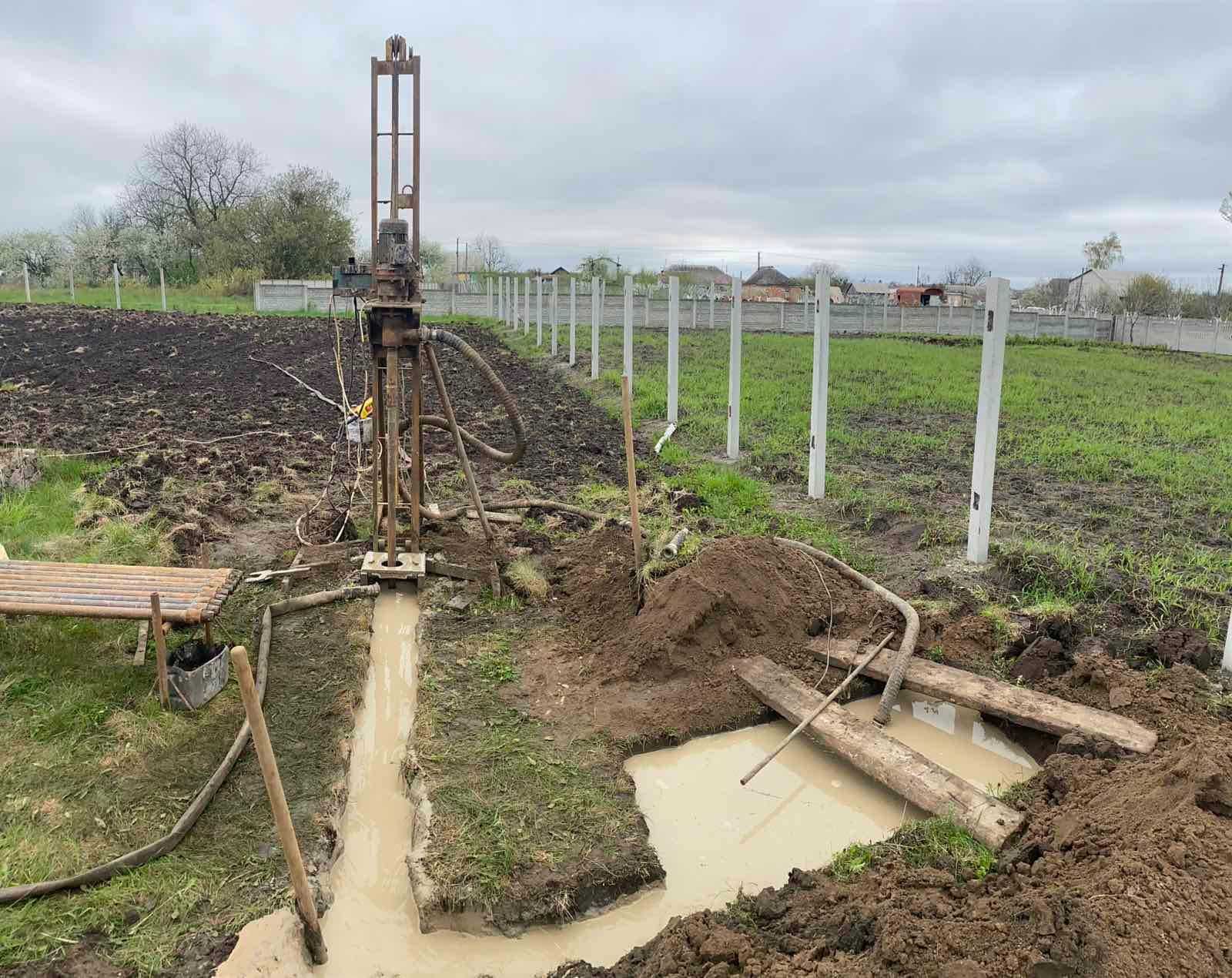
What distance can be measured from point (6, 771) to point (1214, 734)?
478 cm

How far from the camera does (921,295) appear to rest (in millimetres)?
51438

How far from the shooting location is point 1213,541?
611 cm

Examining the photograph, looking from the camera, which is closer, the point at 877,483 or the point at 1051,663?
the point at 1051,663

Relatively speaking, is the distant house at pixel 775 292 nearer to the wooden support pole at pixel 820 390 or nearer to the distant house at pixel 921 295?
the distant house at pixel 921 295

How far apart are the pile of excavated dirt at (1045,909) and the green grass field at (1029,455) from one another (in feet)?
6.71

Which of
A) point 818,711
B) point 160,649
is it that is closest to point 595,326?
point 160,649

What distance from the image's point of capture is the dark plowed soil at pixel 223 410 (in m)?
8.52

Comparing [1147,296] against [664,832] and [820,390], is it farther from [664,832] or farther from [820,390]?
[664,832]

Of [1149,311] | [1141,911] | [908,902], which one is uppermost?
[1149,311]

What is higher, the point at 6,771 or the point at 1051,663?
the point at 1051,663

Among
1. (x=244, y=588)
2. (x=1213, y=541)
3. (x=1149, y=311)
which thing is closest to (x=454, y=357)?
(x=244, y=588)

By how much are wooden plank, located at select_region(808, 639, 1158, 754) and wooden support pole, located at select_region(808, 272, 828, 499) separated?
2.75 m

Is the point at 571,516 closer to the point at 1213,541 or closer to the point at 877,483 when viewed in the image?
the point at 877,483

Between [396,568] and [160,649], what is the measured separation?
197cm
